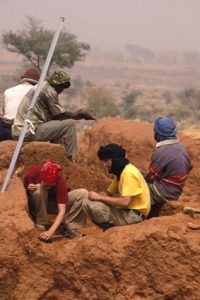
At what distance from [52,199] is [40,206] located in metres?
0.19

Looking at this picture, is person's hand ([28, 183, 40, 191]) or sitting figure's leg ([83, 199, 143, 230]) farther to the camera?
person's hand ([28, 183, 40, 191])

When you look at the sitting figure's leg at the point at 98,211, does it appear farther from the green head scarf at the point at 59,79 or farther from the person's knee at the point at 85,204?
the green head scarf at the point at 59,79

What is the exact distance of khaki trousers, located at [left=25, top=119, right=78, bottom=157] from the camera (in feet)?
20.3

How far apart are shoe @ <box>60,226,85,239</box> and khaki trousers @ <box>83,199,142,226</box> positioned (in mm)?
260

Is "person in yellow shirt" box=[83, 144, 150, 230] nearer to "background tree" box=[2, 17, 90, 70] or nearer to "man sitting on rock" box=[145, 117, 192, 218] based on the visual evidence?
"man sitting on rock" box=[145, 117, 192, 218]

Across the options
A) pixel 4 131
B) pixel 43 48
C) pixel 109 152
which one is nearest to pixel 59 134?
pixel 4 131

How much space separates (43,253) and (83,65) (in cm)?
4896

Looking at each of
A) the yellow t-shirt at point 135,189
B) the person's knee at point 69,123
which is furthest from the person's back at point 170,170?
the person's knee at point 69,123

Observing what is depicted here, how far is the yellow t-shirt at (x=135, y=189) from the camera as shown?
15.3ft

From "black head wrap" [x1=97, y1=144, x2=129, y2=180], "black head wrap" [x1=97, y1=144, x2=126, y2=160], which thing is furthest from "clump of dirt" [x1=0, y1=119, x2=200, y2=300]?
"black head wrap" [x1=97, y1=144, x2=126, y2=160]

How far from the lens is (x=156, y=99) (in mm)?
35188

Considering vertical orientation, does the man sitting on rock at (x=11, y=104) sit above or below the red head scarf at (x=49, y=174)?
above

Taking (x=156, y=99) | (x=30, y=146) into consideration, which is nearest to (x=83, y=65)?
(x=156, y=99)

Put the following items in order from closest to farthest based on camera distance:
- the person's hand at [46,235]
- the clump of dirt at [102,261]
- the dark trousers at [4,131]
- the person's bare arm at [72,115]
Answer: the clump of dirt at [102,261], the person's hand at [46,235], the person's bare arm at [72,115], the dark trousers at [4,131]
